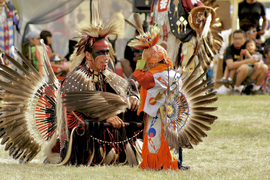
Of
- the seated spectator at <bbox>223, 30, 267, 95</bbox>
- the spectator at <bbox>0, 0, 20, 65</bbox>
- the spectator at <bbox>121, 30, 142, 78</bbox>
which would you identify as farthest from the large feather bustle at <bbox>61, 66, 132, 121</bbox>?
the seated spectator at <bbox>223, 30, 267, 95</bbox>

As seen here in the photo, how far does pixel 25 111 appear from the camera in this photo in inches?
123

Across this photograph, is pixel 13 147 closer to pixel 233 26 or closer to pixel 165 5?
pixel 165 5

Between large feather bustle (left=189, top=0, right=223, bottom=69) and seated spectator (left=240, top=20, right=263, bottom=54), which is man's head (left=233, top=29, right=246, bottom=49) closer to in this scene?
seated spectator (left=240, top=20, right=263, bottom=54)

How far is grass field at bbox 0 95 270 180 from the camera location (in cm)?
265

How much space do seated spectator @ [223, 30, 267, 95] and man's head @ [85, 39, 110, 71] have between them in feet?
15.5

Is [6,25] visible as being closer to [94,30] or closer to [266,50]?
[94,30]

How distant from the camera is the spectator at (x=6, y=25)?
703cm

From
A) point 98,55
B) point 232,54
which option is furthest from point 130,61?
point 98,55

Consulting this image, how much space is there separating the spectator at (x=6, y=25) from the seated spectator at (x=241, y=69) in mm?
4094

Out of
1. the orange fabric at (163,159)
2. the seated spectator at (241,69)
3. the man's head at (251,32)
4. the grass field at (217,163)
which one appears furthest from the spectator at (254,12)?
the orange fabric at (163,159)

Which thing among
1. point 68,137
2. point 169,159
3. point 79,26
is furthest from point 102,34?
point 169,159

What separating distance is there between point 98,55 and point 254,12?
19.3 feet

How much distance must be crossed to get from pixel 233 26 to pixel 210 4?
3.97 meters

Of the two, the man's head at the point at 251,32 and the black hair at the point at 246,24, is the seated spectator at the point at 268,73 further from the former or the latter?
the black hair at the point at 246,24
